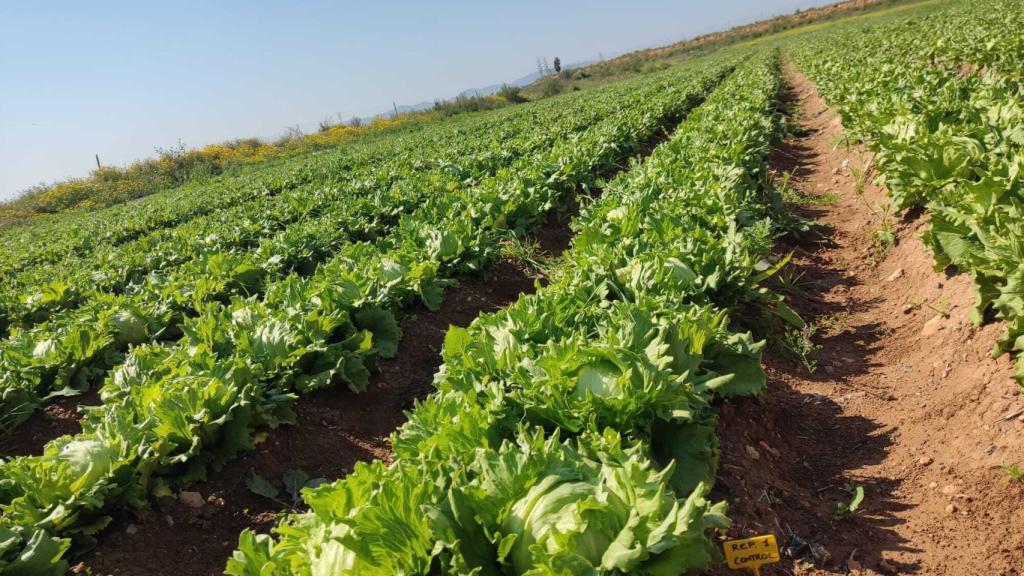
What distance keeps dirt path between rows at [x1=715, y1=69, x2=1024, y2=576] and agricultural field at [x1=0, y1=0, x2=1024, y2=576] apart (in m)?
0.02

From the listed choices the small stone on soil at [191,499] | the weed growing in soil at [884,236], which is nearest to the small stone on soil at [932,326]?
the weed growing in soil at [884,236]

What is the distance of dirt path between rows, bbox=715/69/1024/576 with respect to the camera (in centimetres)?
325

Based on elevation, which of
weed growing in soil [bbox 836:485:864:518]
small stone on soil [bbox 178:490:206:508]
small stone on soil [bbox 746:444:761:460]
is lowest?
weed growing in soil [bbox 836:485:864:518]

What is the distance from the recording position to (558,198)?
11758 mm

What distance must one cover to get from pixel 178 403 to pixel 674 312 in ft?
11.4

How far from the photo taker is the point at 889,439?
4.28 m

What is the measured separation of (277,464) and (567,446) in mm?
3008

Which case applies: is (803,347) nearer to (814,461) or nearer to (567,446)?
(814,461)

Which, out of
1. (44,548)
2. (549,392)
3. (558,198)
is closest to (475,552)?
(549,392)

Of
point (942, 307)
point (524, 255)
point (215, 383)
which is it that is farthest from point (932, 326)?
point (215, 383)

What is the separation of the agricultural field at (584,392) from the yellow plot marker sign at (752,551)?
26 centimetres

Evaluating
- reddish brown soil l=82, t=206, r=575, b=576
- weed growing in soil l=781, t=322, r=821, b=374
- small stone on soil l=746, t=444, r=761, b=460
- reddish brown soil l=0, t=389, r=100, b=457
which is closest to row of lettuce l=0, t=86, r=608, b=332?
reddish brown soil l=0, t=389, r=100, b=457

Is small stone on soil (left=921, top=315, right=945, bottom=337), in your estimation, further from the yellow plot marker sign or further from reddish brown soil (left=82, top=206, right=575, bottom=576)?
reddish brown soil (left=82, top=206, right=575, bottom=576)

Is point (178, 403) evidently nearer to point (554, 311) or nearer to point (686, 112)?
point (554, 311)
